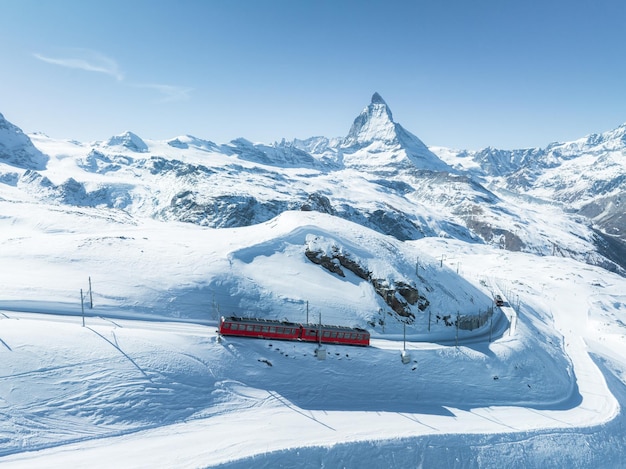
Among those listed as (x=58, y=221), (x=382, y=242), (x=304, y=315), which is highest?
(x=58, y=221)

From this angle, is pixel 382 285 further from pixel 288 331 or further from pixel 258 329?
pixel 258 329

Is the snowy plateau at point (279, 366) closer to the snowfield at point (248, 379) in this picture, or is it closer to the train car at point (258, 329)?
the snowfield at point (248, 379)

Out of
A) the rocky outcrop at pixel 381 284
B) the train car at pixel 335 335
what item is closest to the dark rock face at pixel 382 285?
the rocky outcrop at pixel 381 284

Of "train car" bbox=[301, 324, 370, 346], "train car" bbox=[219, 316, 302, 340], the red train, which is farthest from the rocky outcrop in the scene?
"train car" bbox=[219, 316, 302, 340]

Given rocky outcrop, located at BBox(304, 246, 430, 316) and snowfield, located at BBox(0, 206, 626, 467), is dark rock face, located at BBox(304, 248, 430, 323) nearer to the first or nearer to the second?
rocky outcrop, located at BBox(304, 246, 430, 316)

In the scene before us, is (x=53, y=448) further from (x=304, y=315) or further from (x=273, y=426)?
(x=304, y=315)

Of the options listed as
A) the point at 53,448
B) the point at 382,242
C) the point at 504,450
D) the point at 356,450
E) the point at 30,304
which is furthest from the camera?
the point at 382,242

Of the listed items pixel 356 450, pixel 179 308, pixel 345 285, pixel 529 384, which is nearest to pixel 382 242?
pixel 345 285
